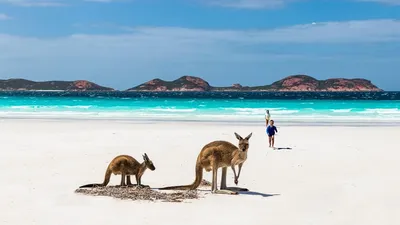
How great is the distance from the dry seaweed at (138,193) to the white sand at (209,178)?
0.60 ft

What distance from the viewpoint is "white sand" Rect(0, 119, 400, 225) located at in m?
6.74

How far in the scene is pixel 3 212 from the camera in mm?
6879

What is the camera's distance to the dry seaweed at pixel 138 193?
7656 millimetres

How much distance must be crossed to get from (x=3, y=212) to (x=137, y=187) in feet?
6.25

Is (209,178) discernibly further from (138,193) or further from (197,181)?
(138,193)

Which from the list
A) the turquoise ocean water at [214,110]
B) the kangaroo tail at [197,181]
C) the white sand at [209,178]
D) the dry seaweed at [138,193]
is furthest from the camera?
the turquoise ocean water at [214,110]

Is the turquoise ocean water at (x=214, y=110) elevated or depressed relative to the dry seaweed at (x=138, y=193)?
depressed

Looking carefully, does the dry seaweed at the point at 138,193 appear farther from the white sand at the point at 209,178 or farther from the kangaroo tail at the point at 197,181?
the white sand at the point at 209,178

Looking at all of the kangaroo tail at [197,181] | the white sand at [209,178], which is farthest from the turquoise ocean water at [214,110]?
the kangaroo tail at [197,181]

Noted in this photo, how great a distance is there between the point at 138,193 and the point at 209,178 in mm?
2279

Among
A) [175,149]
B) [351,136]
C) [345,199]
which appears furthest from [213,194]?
[351,136]

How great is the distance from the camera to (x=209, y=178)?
32.3ft

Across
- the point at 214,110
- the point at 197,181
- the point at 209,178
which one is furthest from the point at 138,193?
the point at 214,110

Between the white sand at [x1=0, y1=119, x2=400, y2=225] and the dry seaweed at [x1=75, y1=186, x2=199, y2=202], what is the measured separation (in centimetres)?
18
